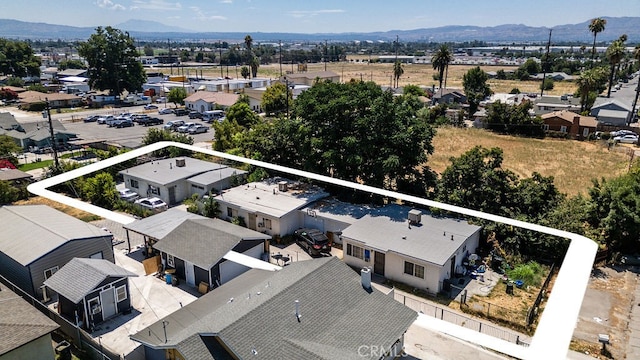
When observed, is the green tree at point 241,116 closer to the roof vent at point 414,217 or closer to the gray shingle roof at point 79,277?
the roof vent at point 414,217

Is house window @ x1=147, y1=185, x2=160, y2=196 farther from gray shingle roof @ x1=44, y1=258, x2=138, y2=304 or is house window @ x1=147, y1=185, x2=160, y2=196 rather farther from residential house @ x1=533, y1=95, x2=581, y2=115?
residential house @ x1=533, y1=95, x2=581, y2=115

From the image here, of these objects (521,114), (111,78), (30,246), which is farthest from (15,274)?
(111,78)

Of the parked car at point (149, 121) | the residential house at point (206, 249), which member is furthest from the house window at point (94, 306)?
the parked car at point (149, 121)

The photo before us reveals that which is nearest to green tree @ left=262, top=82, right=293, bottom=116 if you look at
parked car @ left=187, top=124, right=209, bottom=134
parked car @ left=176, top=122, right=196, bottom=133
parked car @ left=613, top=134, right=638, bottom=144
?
parked car @ left=187, top=124, right=209, bottom=134

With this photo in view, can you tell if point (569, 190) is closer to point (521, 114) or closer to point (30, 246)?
point (521, 114)

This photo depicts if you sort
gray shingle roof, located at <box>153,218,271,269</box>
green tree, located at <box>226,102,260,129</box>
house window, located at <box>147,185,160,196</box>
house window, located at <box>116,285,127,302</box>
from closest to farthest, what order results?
house window, located at <box>116,285,127,302</box> → gray shingle roof, located at <box>153,218,271,269</box> → house window, located at <box>147,185,160,196</box> → green tree, located at <box>226,102,260,129</box>

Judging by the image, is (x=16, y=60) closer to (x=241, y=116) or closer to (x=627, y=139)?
(x=241, y=116)

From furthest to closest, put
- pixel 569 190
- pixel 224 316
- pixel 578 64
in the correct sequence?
1. pixel 578 64
2. pixel 569 190
3. pixel 224 316
